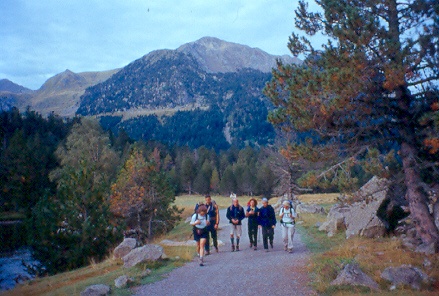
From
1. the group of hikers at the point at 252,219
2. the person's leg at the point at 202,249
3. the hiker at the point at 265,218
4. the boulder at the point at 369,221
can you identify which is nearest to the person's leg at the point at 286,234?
the group of hikers at the point at 252,219

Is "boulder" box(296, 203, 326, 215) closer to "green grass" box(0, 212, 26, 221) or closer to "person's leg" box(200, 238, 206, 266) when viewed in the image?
"person's leg" box(200, 238, 206, 266)

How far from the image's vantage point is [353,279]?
9.10 metres

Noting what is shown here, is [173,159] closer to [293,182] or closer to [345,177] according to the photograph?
[293,182]

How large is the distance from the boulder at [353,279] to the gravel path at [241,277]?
2.52 ft

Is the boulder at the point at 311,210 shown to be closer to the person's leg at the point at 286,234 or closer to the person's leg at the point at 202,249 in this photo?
the person's leg at the point at 286,234

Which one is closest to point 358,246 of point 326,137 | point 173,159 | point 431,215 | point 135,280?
point 431,215

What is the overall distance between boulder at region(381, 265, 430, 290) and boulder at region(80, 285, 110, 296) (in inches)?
275

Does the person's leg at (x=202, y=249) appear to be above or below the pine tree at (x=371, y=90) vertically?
below

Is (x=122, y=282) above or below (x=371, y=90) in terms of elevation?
below

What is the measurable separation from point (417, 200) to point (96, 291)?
10.0 m

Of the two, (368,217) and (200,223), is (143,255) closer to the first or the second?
(200,223)

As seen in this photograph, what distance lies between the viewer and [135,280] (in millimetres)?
10930

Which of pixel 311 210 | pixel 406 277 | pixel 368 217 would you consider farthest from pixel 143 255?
pixel 311 210

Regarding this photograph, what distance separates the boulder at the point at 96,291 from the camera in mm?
9570
